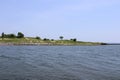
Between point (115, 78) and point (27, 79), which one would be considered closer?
point (27, 79)

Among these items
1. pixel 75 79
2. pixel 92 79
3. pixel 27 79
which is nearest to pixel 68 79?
pixel 75 79

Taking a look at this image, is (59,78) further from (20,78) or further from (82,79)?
(20,78)

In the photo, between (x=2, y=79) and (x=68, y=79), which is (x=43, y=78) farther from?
(x=2, y=79)

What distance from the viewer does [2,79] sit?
2552 cm

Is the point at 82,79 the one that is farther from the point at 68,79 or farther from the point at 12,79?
the point at 12,79

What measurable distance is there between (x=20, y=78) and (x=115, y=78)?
445 inches

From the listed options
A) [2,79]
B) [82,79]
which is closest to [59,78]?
[82,79]

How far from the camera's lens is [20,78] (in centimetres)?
2611

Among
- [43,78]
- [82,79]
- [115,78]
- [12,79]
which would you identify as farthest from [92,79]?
[12,79]

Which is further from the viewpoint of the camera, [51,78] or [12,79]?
[51,78]

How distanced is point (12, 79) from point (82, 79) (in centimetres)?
786

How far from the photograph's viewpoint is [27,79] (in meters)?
25.6

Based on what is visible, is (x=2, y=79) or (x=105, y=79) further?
(x=105, y=79)

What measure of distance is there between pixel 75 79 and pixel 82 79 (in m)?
0.80
